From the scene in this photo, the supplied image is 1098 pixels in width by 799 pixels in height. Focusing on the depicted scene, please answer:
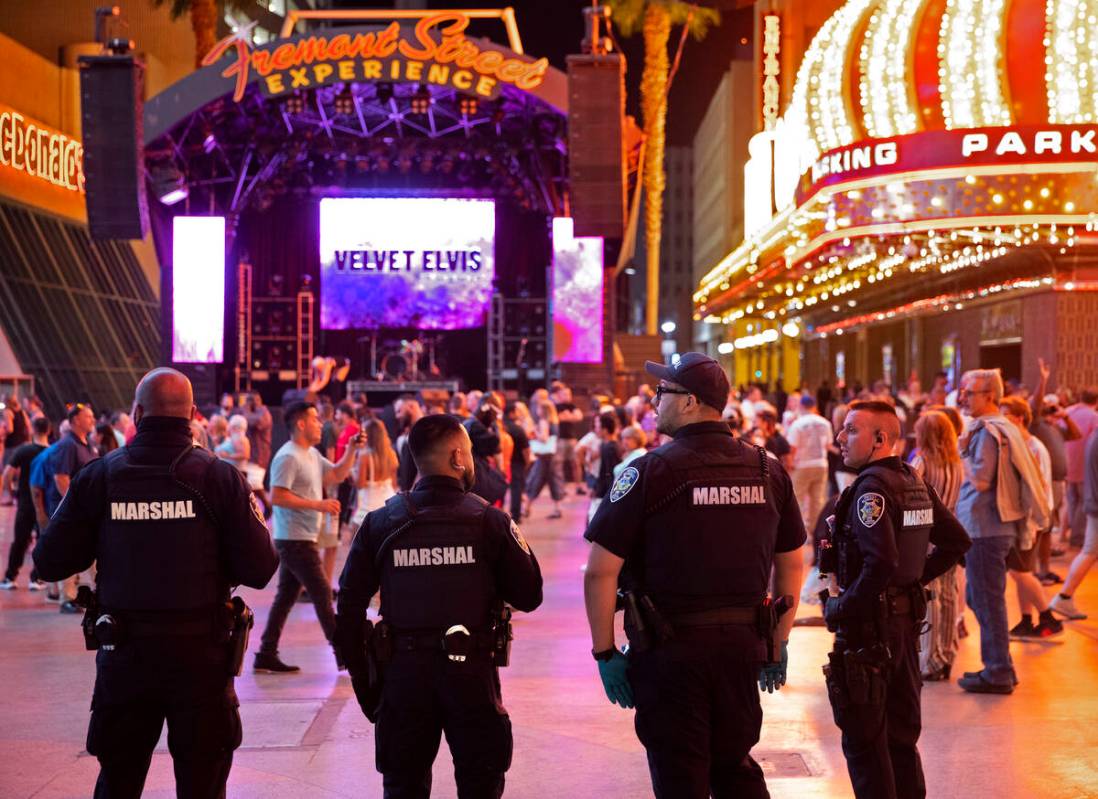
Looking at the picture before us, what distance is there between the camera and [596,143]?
872 inches

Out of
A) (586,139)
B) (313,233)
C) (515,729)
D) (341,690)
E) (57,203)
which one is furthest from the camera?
(57,203)

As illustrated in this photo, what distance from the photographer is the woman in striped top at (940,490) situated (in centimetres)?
838

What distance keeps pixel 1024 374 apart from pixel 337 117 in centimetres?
1469

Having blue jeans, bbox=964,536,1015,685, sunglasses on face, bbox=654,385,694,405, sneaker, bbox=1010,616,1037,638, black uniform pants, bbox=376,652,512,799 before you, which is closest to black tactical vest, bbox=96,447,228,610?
black uniform pants, bbox=376,652,512,799

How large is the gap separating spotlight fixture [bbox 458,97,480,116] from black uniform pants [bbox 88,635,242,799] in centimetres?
2297

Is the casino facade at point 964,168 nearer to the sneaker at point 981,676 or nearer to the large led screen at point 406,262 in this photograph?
the large led screen at point 406,262

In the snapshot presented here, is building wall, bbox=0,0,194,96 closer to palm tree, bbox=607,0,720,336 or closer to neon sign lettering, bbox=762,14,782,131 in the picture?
palm tree, bbox=607,0,720,336

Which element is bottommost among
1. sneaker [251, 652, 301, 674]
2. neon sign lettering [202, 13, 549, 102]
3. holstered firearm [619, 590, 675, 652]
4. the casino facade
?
sneaker [251, 652, 301, 674]

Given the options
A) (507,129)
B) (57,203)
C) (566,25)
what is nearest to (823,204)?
(507,129)

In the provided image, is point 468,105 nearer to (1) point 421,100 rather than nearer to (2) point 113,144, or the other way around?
(1) point 421,100

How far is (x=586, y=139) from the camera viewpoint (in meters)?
22.1

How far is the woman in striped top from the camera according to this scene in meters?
8.38

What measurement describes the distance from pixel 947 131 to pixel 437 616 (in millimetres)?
18261

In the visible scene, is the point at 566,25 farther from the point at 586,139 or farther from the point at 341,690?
the point at 341,690
